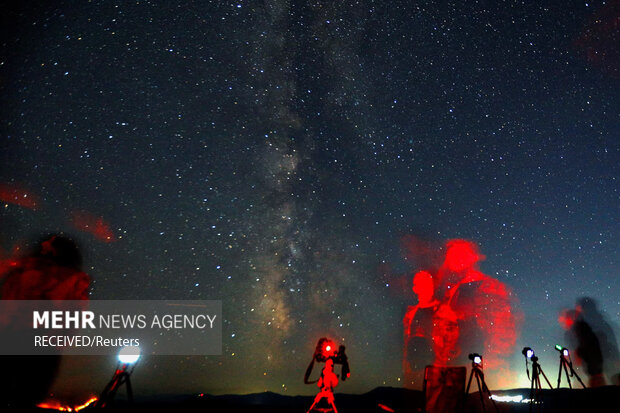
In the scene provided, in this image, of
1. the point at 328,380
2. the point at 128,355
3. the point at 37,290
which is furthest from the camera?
the point at 37,290

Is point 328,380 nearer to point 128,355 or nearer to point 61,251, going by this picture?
point 128,355

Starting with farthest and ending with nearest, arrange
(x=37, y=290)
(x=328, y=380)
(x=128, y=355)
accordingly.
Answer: (x=37, y=290) < (x=328, y=380) < (x=128, y=355)

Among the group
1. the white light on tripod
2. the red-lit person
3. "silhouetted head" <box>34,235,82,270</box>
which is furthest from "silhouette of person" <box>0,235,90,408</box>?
the red-lit person

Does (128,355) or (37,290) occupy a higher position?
(37,290)

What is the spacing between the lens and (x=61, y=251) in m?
20.9

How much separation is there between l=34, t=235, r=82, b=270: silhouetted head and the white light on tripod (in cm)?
1623

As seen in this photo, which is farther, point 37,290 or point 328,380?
point 37,290

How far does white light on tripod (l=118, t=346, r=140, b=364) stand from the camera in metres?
7.64

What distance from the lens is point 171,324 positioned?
1598 cm

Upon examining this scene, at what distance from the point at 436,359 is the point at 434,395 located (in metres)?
27.6

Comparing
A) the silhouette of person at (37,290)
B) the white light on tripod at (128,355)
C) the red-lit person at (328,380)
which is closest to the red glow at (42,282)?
the silhouette of person at (37,290)

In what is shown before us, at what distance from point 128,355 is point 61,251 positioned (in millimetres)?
16802

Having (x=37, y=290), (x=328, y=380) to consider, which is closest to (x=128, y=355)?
(x=328, y=380)

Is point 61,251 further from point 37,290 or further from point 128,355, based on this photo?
point 128,355
